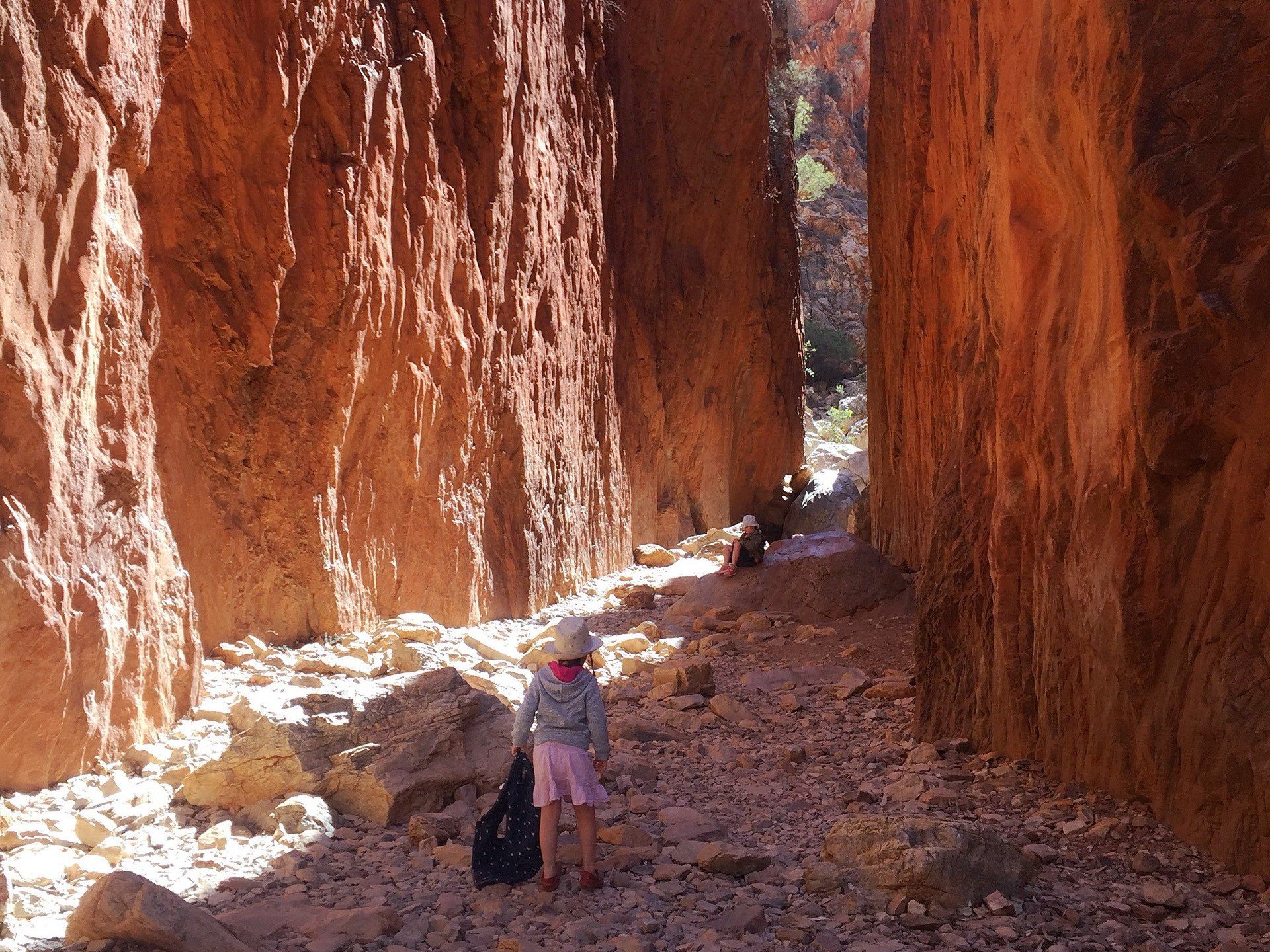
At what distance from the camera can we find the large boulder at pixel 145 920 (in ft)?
11.3

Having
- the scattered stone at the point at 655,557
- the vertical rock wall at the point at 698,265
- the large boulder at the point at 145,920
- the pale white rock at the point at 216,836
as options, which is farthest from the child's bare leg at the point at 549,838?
the vertical rock wall at the point at 698,265

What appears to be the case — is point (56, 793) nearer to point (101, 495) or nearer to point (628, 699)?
point (101, 495)

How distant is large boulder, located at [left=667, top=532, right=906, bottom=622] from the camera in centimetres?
1086

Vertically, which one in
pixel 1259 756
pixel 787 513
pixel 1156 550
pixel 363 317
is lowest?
pixel 787 513

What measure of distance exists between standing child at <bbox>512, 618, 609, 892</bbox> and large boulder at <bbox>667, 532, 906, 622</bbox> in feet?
20.8

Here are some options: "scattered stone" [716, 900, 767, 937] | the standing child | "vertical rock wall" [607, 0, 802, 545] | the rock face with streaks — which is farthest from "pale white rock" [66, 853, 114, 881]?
"vertical rock wall" [607, 0, 802, 545]

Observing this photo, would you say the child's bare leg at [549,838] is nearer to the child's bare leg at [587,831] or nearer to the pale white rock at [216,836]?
the child's bare leg at [587,831]

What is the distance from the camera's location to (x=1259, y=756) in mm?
4129

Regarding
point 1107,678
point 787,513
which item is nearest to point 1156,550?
point 1107,678

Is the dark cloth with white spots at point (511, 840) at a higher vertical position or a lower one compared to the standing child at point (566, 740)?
lower

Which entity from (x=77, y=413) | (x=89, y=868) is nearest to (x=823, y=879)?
(x=89, y=868)

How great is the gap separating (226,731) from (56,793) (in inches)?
45.2

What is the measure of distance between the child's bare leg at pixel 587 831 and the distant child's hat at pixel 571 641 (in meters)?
0.62

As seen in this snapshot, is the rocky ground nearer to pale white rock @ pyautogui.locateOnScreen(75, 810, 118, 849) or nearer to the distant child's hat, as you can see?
pale white rock @ pyautogui.locateOnScreen(75, 810, 118, 849)
